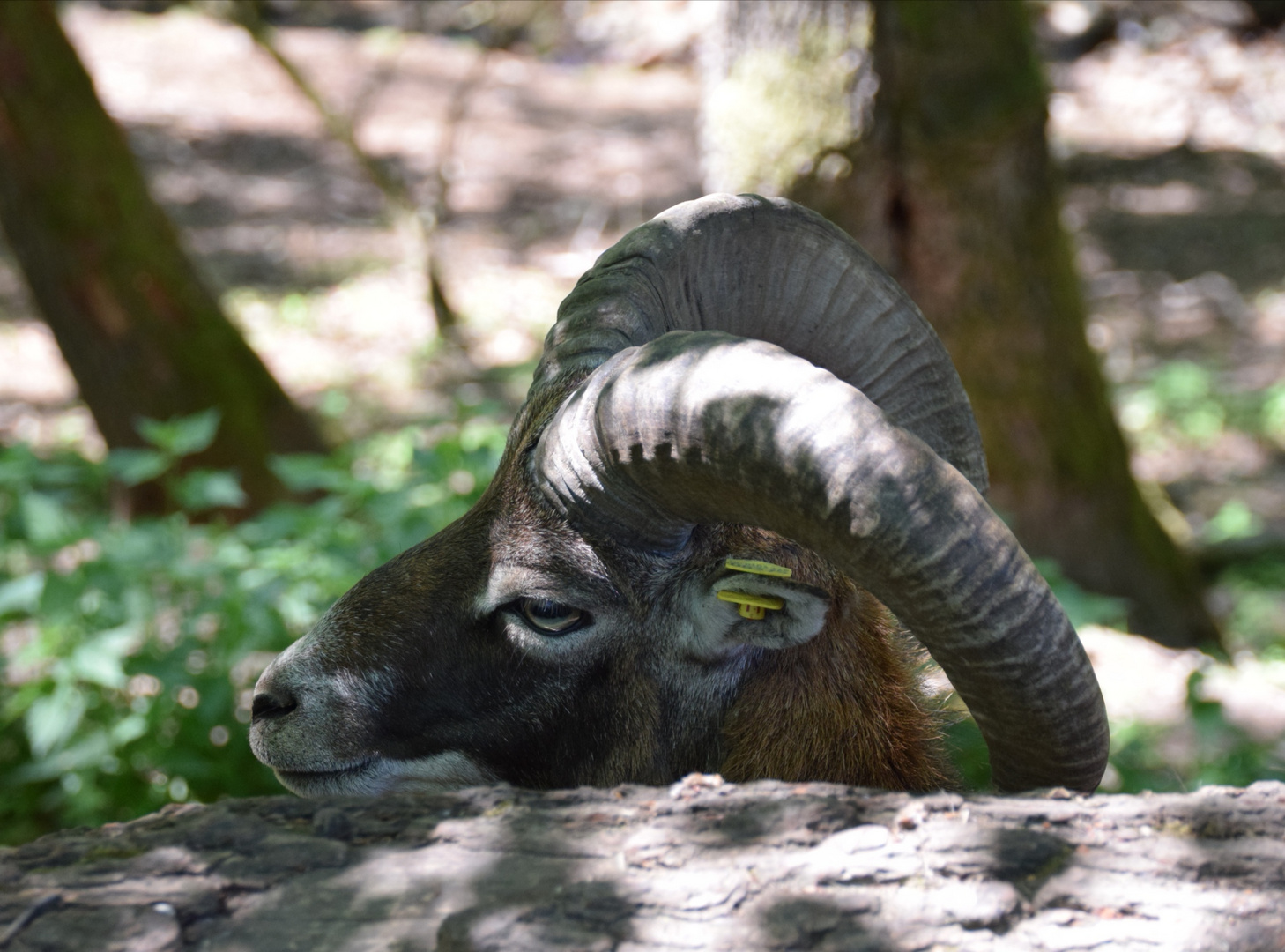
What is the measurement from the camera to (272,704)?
320cm

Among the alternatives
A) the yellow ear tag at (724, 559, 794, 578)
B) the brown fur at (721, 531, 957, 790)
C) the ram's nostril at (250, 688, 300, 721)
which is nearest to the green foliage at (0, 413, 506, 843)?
the ram's nostril at (250, 688, 300, 721)

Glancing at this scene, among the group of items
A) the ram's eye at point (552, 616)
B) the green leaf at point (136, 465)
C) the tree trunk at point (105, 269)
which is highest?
the tree trunk at point (105, 269)

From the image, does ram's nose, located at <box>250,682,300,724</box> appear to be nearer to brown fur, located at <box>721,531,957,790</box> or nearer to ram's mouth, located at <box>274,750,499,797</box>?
ram's mouth, located at <box>274,750,499,797</box>

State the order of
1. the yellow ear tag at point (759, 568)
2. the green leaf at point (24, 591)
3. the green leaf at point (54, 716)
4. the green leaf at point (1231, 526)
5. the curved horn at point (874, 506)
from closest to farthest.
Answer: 1. the curved horn at point (874, 506)
2. the yellow ear tag at point (759, 568)
3. the green leaf at point (54, 716)
4. the green leaf at point (24, 591)
5. the green leaf at point (1231, 526)

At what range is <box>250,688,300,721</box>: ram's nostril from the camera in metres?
3.17

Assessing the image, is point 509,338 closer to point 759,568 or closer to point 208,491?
point 208,491

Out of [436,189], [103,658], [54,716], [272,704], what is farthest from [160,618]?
[436,189]

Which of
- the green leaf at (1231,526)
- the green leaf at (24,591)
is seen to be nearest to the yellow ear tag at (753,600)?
the green leaf at (24,591)

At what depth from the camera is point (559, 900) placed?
6.79 ft

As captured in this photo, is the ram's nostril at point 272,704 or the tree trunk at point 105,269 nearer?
the ram's nostril at point 272,704

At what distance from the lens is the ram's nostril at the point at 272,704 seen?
10.4 ft

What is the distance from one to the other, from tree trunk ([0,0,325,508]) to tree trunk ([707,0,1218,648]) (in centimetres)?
373

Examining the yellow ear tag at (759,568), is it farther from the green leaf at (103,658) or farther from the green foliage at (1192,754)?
the green leaf at (103,658)

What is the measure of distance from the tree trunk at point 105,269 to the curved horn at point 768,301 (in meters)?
4.88
